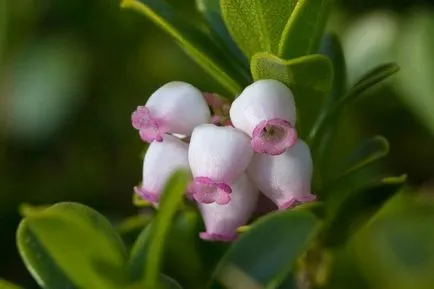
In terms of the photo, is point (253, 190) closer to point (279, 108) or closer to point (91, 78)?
point (279, 108)

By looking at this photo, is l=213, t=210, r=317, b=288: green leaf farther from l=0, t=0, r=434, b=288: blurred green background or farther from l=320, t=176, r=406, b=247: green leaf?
l=0, t=0, r=434, b=288: blurred green background

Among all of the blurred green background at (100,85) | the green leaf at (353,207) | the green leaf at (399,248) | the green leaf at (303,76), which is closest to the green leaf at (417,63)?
the blurred green background at (100,85)

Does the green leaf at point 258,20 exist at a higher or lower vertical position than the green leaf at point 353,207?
higher

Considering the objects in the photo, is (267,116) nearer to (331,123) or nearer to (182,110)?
(182,110)

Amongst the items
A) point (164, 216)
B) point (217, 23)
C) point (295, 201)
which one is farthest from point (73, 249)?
point (217, 23)

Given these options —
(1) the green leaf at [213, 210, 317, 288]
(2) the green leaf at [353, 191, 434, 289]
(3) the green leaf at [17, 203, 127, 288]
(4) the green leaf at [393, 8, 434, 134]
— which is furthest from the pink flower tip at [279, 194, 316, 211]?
(4) the green leaf at [393, 8, 434, 134]

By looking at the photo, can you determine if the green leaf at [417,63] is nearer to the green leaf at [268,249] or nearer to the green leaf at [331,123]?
the green leaf at [331,123]

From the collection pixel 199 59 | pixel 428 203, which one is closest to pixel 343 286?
pixel 428 203
